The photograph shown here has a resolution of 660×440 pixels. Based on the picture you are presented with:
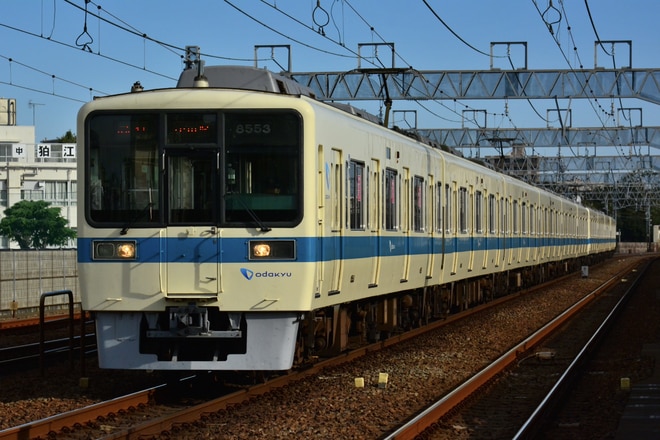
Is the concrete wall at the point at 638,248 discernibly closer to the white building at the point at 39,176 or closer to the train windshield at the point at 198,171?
the white building at the point at 39,176

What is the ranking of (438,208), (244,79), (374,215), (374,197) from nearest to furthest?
(244,79)
(374,197)
(374,215)
(438,208)

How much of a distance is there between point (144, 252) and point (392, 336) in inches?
277

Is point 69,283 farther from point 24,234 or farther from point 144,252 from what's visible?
point 24,234

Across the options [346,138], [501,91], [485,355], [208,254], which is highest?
[501,91]

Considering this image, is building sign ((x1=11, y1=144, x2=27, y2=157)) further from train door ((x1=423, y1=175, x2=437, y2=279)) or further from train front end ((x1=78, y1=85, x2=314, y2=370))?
train front end ((x1=78, y1=85, x2=314, y2=370))

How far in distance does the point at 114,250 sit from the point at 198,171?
109cm

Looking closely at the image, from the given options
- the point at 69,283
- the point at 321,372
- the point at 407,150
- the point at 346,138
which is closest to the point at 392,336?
the point at 407,150

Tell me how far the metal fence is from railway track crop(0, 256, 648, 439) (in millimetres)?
13441

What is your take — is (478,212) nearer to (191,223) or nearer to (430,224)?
(430,224)

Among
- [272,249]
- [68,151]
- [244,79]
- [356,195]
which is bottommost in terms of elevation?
[272,249]

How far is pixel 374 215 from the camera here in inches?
543

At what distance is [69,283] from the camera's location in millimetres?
28812

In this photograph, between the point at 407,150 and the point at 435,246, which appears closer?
the point at 407,150

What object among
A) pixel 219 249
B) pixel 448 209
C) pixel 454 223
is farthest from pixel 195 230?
pixel 454 223
